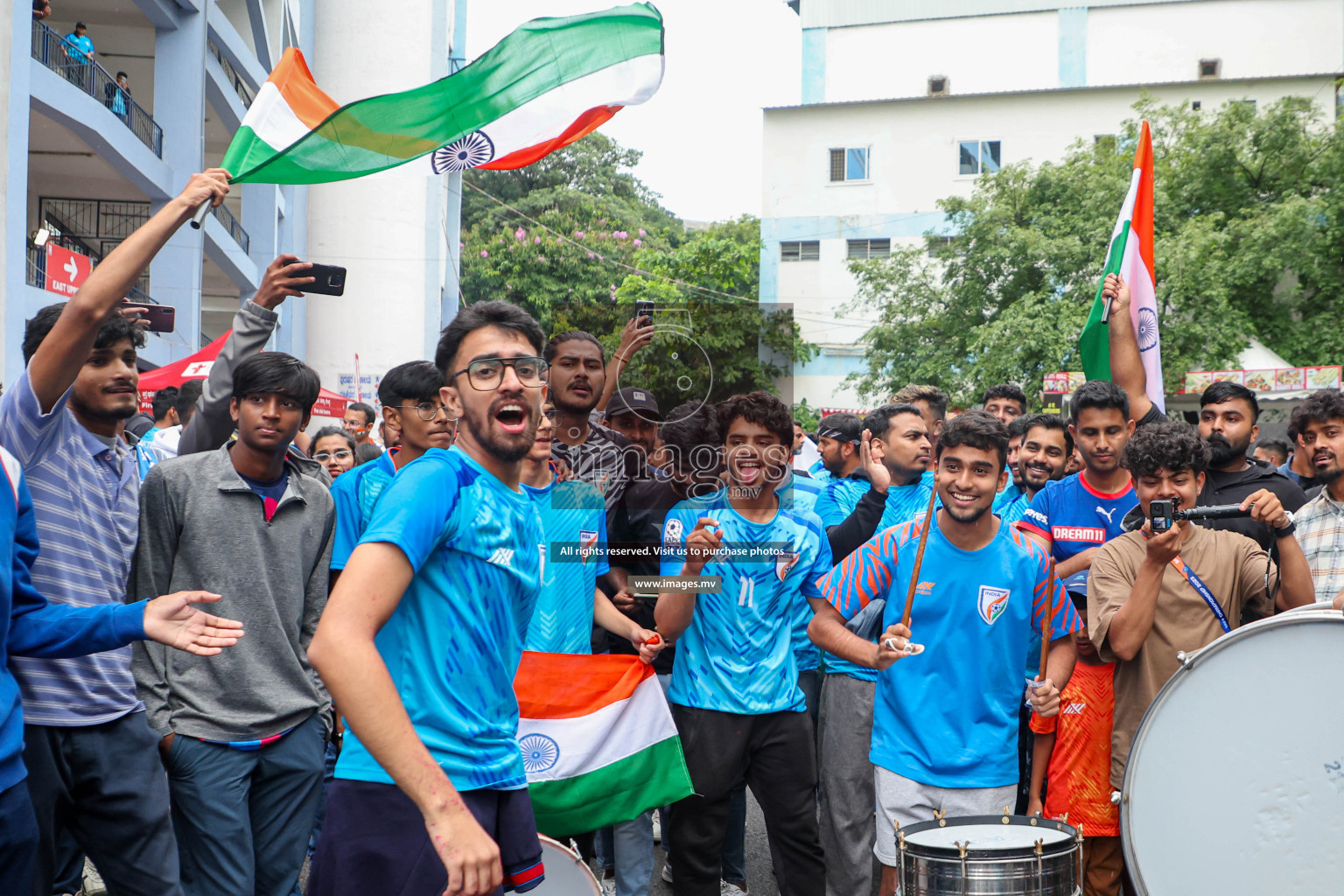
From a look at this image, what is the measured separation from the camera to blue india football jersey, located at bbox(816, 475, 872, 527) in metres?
6.53

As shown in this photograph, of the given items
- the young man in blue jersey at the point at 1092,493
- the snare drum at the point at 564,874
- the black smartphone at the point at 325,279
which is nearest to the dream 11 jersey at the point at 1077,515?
the young man in blue jersey at the point at 1092,493

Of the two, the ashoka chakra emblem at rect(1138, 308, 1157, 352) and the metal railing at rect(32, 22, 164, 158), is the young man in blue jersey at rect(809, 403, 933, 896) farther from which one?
the metal railing at rect(32, 22, 164, 158)

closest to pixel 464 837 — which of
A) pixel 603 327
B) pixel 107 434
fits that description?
pixel 107 434

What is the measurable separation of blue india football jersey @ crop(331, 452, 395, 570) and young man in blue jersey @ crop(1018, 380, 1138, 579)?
305 centimetres

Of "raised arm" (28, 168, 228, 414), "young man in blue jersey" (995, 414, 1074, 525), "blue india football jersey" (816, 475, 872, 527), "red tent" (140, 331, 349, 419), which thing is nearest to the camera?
"raised arm" (28, 168, 228, 414)

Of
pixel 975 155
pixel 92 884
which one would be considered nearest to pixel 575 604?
pixel 92 884

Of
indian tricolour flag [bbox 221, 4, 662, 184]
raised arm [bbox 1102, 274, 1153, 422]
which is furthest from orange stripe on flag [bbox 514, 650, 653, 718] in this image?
raised arm [bbox 1102, 274, 1153, 422]

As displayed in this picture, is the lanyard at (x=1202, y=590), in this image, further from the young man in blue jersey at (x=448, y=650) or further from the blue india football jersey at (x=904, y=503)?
the young man in blue jersey at (x=448, y=650)

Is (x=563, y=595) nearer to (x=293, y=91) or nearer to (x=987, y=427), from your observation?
(x=987, y=427)

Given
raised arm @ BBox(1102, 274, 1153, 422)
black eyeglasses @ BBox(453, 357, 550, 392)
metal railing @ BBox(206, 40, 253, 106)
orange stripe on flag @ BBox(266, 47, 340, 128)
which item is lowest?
black eyeglasses @ BBox(453, 357, 550, 392)

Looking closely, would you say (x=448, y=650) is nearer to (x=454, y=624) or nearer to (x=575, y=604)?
(x=454, y=624)

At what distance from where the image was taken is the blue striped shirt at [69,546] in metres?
3.33

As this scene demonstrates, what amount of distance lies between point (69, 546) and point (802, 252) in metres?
32.6

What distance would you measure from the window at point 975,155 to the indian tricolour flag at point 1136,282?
29839mm
